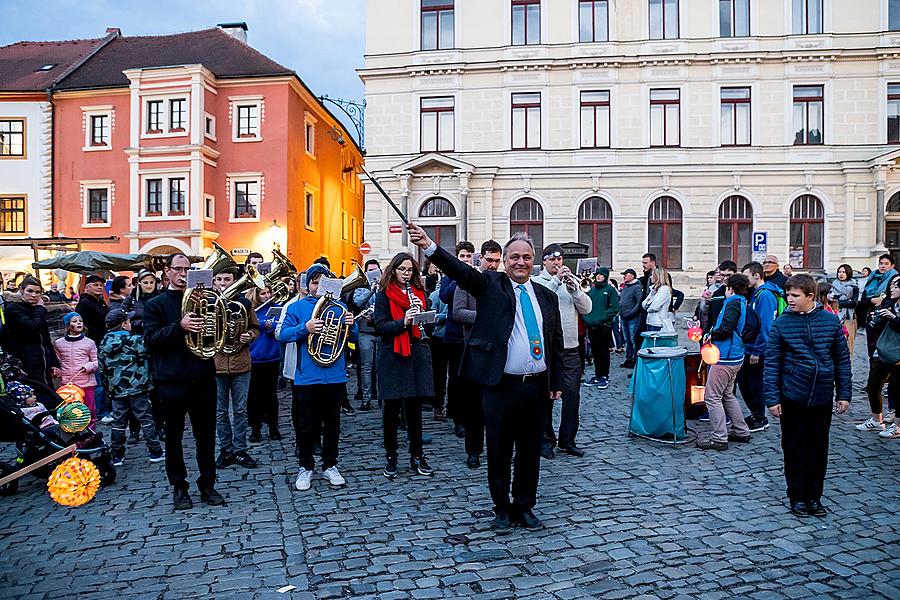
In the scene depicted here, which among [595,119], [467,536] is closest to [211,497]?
[467,536]

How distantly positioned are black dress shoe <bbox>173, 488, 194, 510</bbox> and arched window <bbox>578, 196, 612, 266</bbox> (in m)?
24.5

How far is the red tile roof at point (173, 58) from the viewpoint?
1291 inches

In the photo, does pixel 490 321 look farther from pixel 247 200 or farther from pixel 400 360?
pixel 247 200

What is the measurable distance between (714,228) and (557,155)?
7035mm

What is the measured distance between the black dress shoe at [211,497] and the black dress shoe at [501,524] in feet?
8.14

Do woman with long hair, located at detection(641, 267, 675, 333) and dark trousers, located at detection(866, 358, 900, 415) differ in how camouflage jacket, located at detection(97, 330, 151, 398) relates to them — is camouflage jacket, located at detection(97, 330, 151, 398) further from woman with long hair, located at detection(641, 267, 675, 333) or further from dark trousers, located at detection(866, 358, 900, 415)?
dark trousers, located at detection(866, 358, 900, 415)

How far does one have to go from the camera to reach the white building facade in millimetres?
27922

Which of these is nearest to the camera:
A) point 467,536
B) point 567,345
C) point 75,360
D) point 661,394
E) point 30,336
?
point 467,536

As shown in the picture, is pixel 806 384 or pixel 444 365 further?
pixel 444 365

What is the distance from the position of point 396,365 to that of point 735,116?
2604 centimetres

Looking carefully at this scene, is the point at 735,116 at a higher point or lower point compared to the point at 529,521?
higher

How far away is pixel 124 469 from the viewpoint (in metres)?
7.49

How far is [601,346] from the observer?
12.1m

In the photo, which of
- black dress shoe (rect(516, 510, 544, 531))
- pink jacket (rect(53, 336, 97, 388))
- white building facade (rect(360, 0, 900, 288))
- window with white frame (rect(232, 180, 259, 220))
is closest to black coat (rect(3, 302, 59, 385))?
pink jacket (rect(53, 336, 97, 388))
